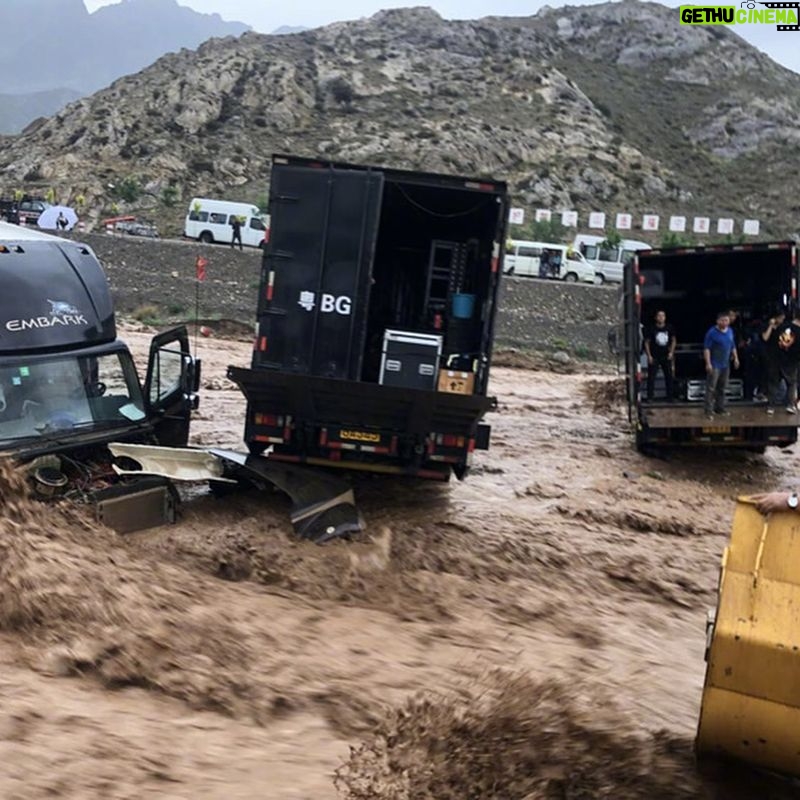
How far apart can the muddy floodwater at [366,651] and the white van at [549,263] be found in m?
25.8

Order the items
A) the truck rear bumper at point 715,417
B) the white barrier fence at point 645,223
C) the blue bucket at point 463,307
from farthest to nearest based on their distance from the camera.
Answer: the white barrier fence at point 645,223 → the truck rear bumper at point 715,417 → the blue bucket at point 463,307

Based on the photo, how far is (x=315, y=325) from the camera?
9.34 meters

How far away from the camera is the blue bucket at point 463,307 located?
11352 mm

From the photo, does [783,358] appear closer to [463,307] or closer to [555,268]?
[463,307]

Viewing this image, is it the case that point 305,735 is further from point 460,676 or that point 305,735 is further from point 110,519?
point 110,519

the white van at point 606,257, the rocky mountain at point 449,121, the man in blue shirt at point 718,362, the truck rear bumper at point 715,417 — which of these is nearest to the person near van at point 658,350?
the truck rear bumper at point 715,417

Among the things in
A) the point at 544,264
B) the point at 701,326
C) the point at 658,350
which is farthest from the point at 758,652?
the point at 544,264

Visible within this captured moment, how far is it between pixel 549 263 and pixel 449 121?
28.9 metres

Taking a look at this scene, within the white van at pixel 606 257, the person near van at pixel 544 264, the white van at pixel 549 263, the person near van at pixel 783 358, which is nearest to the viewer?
the person near van at pixel 783 358

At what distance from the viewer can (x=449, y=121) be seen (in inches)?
2416

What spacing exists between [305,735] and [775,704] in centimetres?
225

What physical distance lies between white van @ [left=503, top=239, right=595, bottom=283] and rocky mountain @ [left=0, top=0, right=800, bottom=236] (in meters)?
20.9

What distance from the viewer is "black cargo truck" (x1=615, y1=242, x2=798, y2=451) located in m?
12.3

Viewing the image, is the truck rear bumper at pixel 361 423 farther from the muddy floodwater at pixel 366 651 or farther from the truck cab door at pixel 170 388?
the muddy floodwater at pixel 366 651
